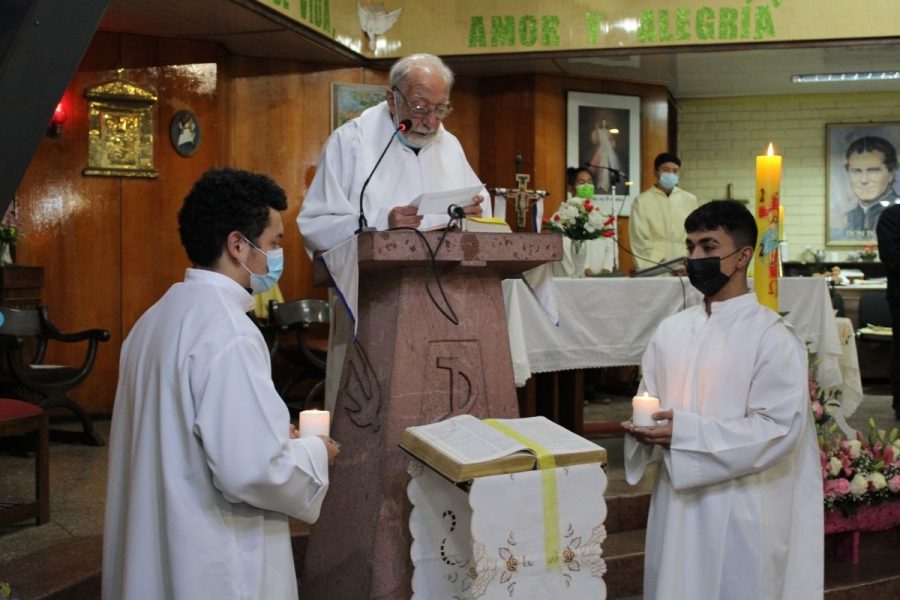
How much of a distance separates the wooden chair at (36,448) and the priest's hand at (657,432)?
265 centimetres

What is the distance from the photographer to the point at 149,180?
7070 mm

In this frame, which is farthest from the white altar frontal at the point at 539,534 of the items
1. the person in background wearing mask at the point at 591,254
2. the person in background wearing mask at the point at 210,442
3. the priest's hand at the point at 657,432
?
the person in background wearing mask at the point at 591,254

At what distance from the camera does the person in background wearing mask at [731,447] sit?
2537 mm

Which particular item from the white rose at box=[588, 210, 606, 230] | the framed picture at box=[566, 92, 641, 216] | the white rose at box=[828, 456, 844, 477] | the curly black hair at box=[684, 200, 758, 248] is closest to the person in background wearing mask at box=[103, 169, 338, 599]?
the curly black hair at box=[684, 200, 758, 248]

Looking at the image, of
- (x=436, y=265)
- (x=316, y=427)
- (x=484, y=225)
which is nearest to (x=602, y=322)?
(x=484, y=225)

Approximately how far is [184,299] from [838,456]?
119 inches

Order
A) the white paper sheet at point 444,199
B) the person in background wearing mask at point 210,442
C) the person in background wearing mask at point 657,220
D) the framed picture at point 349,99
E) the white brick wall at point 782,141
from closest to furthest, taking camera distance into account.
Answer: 1. the person in background wearing mask at point 210,442
2. the white paper sheet at point 444,199
3. the framed picture at point 349,99
4. the person in background wearing mask at point 657,220
5. the white brick wall at point 782,141

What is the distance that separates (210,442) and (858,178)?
10700 mm

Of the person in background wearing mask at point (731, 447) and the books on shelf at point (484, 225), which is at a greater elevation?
the books on shelf at point (484, 225)

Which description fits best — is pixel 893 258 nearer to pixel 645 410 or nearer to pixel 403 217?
pixel 645 410

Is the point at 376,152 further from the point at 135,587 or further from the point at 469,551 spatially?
the point at 135,587

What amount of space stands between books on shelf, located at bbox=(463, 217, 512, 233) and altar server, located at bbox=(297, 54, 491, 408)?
28cm

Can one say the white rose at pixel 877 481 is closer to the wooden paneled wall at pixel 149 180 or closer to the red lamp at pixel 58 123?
the wooden paneled wall at pixel 149 180

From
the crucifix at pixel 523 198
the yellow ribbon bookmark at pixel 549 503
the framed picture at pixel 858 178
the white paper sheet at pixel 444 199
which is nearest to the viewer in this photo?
the yellow ribbon bookmark at pixel 549 503
